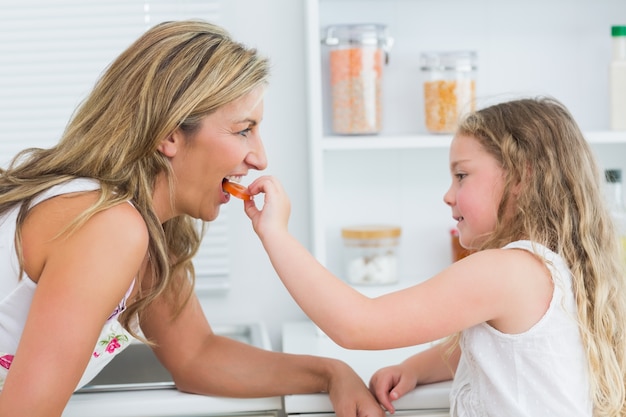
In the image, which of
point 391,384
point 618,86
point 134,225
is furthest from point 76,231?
point 618,86

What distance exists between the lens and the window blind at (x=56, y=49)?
6.75 feet

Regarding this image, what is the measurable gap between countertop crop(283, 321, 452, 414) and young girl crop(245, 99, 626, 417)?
5cm

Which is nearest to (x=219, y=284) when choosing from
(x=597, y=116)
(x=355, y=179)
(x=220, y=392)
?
(x=355, y=179)

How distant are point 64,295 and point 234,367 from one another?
0.46 metres

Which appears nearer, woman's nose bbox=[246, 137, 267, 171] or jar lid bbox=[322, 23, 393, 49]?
woman's nose bbox=[246, 137, 267, 171]

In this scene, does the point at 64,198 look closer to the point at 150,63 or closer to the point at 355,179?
the point at 150,63

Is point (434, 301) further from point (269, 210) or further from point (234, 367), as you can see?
point (234, 367)

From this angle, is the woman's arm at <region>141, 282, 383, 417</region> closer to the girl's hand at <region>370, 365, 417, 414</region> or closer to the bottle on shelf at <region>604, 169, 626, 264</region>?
the girl's hand at <region>370, 365, 417, 414</region>

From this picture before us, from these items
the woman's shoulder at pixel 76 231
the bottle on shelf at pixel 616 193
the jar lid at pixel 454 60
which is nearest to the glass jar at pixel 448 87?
the jar lid at pixel 454 60

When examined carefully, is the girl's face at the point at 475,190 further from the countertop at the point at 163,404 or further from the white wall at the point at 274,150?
the white wall at the point at 274,150

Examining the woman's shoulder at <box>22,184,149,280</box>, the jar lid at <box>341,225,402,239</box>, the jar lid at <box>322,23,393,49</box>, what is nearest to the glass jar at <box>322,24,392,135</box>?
the jar lid at <box>322,23,393,49</box>

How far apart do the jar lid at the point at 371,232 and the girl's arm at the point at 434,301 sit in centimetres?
74

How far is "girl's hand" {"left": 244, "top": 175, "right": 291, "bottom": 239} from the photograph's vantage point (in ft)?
4.46

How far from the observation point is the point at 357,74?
6.47 ft
